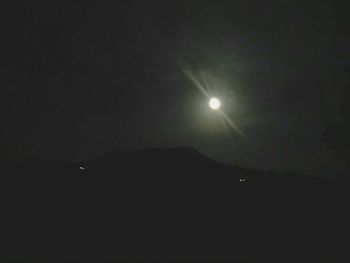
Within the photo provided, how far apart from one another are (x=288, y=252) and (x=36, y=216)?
50024 mm

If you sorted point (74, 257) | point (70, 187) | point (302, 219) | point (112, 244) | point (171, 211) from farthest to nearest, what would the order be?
point (70, 187) < point (171, 211) < point (302, 219) < point (112, 244) < point (74, 257)

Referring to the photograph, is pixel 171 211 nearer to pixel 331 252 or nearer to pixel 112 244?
pixel 112 244

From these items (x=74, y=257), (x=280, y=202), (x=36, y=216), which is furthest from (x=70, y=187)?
(x=280, y=202)

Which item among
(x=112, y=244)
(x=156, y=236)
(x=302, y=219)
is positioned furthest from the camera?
(x=302, y=219)

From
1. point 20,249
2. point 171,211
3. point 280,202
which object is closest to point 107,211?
point 171,211

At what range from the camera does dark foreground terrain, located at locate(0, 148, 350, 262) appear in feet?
165

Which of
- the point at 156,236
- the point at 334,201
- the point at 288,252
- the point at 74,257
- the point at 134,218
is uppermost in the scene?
the point at 334,201

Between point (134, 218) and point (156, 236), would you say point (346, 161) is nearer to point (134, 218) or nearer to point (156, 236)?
point (156, 236)

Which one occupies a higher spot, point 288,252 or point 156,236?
point 156,236

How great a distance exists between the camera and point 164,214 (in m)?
76.1

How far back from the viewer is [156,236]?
205 ft

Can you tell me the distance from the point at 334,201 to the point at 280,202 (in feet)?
42.2

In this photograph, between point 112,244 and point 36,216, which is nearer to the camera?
point 112,244

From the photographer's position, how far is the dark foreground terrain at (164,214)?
165 ft
